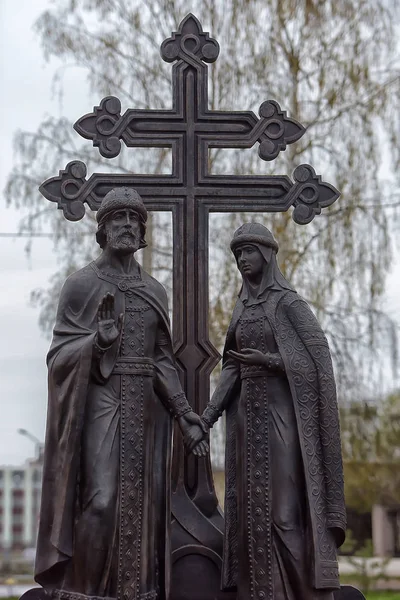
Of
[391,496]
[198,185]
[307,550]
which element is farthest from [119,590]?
[391,496]

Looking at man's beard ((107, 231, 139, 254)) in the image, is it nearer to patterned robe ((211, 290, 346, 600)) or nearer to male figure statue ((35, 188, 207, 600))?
male figure statue ((35, 188, 207, 600))

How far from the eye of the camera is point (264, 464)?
7.92m

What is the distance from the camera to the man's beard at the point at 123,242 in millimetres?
8064

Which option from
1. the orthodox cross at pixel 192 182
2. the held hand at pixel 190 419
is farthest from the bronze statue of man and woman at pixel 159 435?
the orthodox cross at pixel 192 182

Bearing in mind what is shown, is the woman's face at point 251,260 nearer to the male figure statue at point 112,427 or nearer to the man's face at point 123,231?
the male figure statue at point 112,427

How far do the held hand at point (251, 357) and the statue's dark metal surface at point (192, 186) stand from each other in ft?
2.31

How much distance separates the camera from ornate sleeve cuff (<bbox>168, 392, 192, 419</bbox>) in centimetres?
808

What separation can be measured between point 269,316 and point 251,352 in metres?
0.26

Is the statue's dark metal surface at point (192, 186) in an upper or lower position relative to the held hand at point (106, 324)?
upper

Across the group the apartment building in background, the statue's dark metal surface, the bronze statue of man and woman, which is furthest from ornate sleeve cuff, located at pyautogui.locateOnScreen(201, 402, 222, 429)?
the apartment building in background

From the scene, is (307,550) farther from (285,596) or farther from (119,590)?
(119,590)

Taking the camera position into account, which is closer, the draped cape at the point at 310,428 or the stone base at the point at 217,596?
the draped cape at the point at 310,428

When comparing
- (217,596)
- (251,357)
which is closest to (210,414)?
(251,357)

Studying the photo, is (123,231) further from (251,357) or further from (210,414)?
(210,414)
